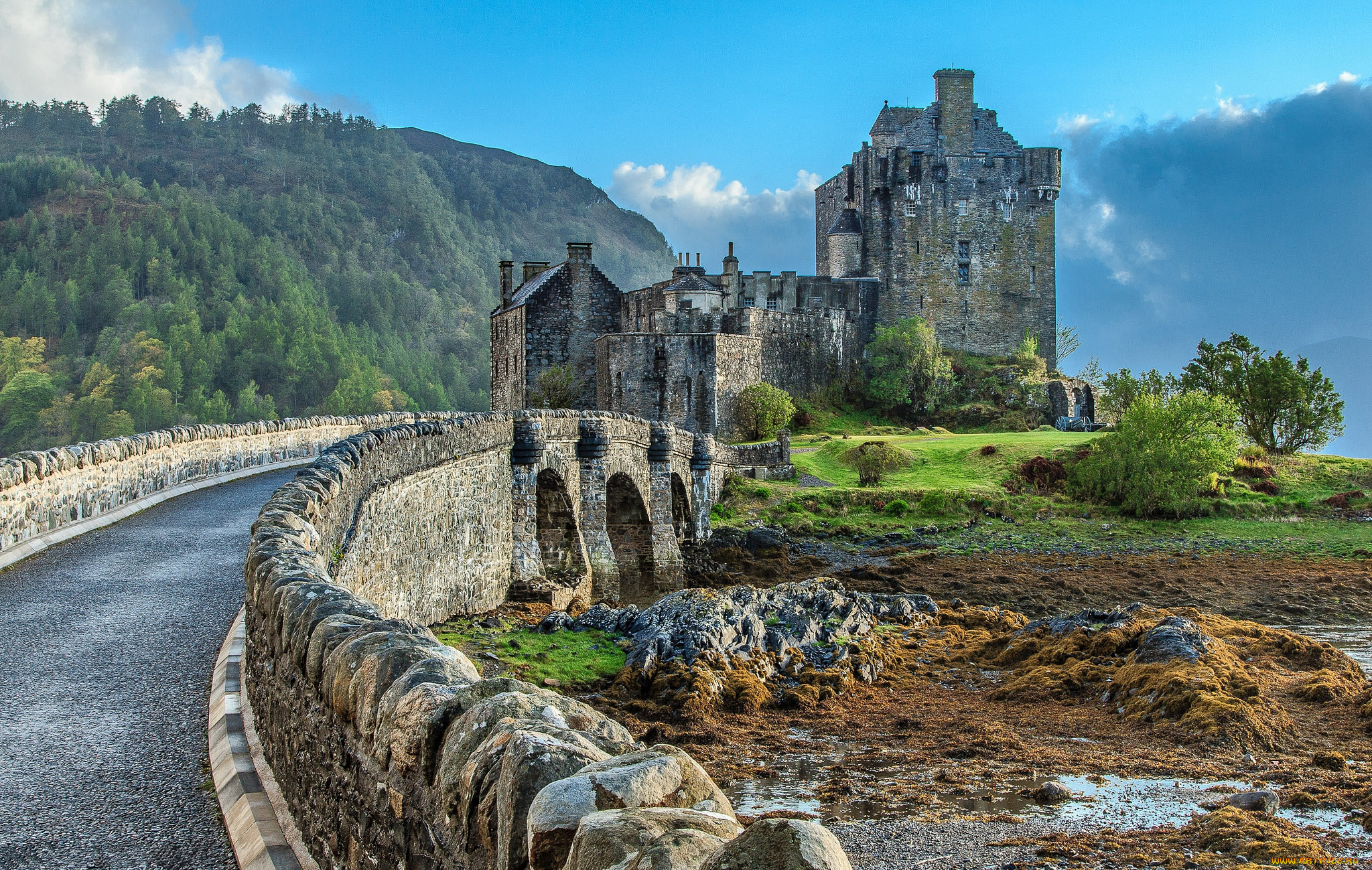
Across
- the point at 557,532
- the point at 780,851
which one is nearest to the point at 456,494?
the point at 557,532

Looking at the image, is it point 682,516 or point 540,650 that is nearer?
point 540,650

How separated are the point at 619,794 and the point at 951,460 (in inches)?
1476

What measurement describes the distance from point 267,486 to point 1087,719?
14.1m

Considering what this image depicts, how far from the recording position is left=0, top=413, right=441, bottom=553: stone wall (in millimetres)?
13102

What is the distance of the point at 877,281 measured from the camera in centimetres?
5747

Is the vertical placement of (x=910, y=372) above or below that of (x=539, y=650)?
above

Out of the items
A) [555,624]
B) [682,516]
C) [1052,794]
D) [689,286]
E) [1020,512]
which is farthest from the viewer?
[689,286]

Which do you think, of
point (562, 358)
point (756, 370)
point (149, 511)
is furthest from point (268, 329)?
point (149, 511)

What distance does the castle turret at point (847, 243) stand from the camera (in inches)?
2298

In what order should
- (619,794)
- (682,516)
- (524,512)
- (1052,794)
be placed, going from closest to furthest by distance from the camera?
1. (619,794)
2. (1052,794)
3. (524,512)
4. (682,516)

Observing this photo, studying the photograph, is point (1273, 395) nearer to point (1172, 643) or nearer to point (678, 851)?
point (1172, 643)

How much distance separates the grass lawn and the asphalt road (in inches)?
155

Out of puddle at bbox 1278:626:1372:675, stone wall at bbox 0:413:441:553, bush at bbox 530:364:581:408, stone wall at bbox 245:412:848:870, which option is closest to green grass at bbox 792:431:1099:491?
bush at bbox 530:364:581:408

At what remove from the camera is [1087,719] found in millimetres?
14320
